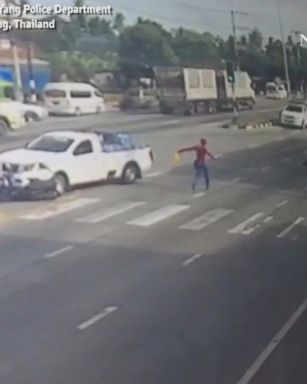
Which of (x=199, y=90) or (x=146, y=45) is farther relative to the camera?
(x=199, y=90)

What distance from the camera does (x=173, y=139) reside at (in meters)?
2.21

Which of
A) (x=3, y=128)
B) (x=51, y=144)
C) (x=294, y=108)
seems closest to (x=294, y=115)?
(x=294, y=108)

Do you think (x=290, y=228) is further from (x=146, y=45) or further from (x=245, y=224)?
(x=146, y=45)

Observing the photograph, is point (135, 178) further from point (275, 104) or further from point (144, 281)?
point (275, 104)

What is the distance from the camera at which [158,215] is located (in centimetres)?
214

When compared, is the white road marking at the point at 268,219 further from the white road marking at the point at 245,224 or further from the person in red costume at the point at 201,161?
the person in red costume at the point at 201,161

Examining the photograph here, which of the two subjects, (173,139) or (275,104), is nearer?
(173,139)

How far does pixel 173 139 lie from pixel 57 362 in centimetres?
67

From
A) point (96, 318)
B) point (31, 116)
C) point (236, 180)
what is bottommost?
point (96, 318)

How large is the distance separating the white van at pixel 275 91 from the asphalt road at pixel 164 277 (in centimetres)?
13

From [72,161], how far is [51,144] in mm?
71

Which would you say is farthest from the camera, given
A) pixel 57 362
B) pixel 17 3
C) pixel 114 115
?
pixel 114 115

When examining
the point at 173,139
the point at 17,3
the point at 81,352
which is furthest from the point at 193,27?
the point at 81,352

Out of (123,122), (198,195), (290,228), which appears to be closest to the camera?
(123,122)
